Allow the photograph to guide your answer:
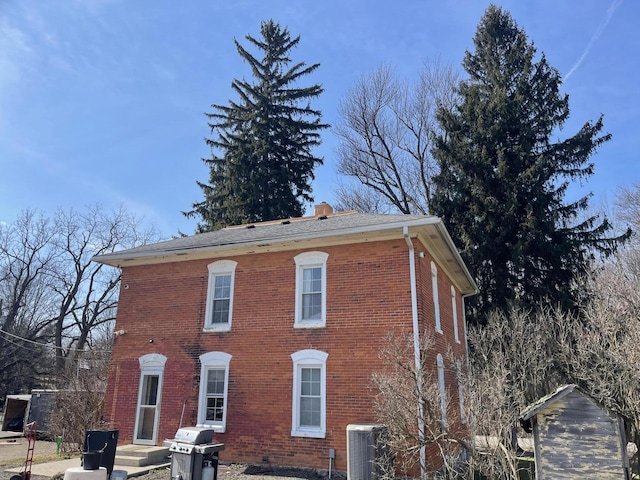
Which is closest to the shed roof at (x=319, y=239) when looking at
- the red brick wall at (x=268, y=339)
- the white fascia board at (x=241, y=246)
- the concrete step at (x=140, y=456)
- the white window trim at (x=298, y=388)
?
the white fascia board at (x=241, y=246)

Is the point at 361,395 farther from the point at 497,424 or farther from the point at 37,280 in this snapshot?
the point at 37,280

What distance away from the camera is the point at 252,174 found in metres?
26.5

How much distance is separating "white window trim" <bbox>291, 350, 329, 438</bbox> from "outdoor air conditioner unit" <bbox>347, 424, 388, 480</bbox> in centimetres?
186

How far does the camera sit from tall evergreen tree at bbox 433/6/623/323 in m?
18.0

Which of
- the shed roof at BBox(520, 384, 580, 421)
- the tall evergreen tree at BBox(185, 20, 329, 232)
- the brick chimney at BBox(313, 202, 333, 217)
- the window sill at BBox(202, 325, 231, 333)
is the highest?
the tall evergreen tree at BBox(185, 20, 329, 232)

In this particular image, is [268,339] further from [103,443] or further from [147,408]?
[147,408]

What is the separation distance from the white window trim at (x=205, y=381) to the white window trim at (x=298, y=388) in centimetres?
203

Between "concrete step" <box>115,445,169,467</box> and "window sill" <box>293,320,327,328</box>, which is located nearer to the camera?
"concrete step" <box>115,445,169,467</box>

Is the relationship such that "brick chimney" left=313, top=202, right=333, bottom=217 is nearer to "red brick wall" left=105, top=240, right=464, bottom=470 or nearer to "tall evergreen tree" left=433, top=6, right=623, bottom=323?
"red brick wall" left=105, top=240, right=464, bottom=470

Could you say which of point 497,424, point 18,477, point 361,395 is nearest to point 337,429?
point 361,395

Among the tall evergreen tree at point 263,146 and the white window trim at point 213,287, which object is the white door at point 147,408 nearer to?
the white window trim at point 213,287

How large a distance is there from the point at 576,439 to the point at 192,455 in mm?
6883

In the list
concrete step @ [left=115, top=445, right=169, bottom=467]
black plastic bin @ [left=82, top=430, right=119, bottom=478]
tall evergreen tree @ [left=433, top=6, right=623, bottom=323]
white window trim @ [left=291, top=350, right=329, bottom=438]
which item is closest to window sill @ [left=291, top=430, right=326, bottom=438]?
white window trim @ [left=291, top=350, right=329, bottom=438]

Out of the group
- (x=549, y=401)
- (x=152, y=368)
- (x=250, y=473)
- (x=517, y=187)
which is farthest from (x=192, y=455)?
(x=517, y=187)
